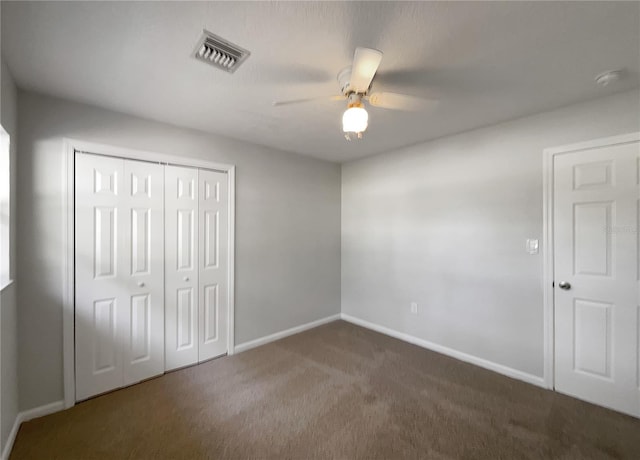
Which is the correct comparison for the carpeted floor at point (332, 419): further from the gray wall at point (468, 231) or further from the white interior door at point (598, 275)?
the gray wall at point (468, 231)

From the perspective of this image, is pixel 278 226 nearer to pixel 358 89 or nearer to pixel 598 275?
pixel 358 89

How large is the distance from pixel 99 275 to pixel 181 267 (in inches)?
25.7

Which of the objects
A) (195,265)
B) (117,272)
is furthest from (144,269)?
(195,265)

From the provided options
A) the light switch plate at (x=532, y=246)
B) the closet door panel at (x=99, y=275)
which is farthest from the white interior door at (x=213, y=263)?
the light switch plate at (x=532, y=246)

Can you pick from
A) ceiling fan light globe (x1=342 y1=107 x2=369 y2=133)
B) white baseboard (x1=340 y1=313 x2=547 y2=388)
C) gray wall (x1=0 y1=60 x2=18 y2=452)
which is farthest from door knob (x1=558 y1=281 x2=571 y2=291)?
gray wall (x1=0 y1=60 x2=18 y2=452)

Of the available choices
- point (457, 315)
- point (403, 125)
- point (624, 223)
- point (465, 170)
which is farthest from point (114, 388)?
point (624, 223)

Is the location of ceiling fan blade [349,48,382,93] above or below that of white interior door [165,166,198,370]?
above

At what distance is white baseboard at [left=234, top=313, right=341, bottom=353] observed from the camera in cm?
321

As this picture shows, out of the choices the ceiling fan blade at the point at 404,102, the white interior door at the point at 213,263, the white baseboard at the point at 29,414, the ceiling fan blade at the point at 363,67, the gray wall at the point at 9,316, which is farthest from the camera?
the white interior door at the point at 213,263

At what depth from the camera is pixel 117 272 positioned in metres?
2.41

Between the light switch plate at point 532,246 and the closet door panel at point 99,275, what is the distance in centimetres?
369

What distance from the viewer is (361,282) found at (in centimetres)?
403

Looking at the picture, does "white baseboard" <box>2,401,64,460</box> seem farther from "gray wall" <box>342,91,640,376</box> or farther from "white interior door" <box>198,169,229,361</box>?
"gray wall" <box>342,91,640,376</box>

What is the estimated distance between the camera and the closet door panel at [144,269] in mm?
2469
